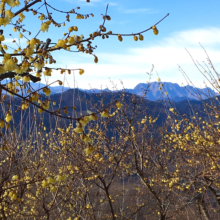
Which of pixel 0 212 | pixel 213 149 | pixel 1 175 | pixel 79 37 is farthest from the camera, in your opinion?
pixel 213 149

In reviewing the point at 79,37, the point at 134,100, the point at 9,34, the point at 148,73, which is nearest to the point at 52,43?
the point at 79,37

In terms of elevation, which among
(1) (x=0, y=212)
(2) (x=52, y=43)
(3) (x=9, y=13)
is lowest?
(1) (x=0, y=212)

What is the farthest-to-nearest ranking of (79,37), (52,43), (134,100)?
(134,100), (79,37), (52,43)

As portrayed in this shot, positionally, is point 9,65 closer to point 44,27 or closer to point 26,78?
point 26,78

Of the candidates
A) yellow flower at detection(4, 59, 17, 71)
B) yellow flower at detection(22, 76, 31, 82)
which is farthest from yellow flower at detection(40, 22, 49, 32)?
yellow flower at detection(4, 59, 17, 71)

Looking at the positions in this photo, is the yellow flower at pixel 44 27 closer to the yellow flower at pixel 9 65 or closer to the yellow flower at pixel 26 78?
the yellow flower at pixel 26 78

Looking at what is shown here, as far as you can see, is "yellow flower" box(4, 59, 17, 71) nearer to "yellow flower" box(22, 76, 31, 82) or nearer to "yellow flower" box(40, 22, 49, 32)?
"yellow flower" box(22, 76, 31, 82)

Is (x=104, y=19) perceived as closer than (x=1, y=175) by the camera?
Yes

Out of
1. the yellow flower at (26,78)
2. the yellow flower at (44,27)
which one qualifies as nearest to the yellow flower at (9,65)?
the yellow flower at (26,78)

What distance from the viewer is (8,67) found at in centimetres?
150

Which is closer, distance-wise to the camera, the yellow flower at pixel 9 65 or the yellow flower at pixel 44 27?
the yellow flower at pixel 9 65

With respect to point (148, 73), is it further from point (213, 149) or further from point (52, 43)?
point (52, 43)

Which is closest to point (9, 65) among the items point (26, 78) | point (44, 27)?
point (26, 78)

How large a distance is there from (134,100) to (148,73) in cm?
114
